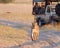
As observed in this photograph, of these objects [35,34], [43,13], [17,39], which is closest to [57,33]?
[17,39]

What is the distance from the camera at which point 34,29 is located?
1102 cm

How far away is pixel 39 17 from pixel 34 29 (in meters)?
7.41

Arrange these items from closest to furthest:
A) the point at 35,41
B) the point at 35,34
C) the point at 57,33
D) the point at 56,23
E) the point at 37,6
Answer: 1. the point at 35,34
2. the point at 35,41
3. the point at 57,33
4. the point at 56,23
5. the point at 37,6

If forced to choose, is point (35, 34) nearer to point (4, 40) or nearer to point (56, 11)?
point (4, 40)

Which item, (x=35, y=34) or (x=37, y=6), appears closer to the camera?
(x=35, y=34)

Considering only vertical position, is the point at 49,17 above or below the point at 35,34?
below

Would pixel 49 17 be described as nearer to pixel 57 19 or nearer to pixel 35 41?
pixel 57 19

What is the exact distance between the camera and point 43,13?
739 inches

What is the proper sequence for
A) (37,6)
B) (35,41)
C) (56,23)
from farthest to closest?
(37,6) → (56,23) → (35,41)

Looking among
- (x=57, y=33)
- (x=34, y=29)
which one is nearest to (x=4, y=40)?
(x=34, y=29)

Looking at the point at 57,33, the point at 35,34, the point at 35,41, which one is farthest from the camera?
the point at 57,33

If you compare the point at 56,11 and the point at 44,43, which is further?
the point at 56,11

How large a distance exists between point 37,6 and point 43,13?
3.81 ft

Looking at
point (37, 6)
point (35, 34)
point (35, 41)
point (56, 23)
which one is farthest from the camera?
point (37, 6)
